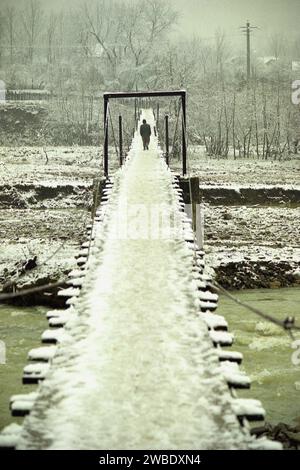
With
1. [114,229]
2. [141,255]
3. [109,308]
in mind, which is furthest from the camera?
[114,229]

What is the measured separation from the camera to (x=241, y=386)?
4379 millimetres

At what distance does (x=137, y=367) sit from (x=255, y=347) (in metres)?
5.88

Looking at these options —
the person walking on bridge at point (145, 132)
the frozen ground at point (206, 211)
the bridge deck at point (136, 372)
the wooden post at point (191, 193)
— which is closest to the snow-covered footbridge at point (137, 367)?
the bridge deck at point (136, 372)

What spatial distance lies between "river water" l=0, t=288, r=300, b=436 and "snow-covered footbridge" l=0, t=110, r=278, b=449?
8.07ft

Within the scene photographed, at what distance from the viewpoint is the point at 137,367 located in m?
4.71

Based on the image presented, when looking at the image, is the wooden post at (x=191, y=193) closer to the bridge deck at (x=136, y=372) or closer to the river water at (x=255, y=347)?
the river water at (x=255, y=347)

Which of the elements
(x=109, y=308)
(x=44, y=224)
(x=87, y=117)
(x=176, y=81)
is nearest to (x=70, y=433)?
(x=109, y=308)

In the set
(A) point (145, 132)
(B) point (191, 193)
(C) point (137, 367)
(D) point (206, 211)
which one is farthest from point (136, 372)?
(D) point (206, 211)

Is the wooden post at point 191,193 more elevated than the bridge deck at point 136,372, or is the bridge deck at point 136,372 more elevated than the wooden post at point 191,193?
the wooden post at point 191,193

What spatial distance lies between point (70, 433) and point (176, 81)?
3736 centimetres

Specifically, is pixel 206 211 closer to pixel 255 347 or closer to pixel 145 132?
pixel 145 132

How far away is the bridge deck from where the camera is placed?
379 cm

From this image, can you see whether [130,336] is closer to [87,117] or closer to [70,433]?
[70,433]

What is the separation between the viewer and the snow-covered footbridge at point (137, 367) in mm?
3803
